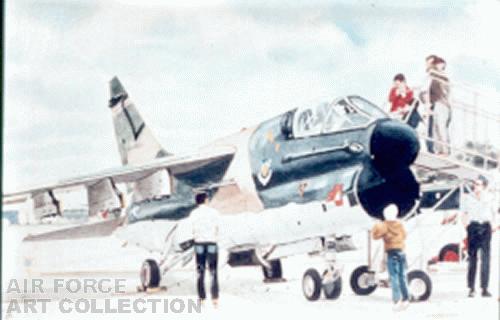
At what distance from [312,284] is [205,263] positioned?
0.51 metres

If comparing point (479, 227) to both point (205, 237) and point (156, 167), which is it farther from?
point (156, 167)

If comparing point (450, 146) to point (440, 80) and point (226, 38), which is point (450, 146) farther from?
point (226, 38)

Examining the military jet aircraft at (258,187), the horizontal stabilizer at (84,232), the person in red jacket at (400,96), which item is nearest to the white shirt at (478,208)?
the military jet aircraft at (258,187)

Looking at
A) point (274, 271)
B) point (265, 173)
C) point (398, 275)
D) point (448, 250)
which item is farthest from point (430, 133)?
point (274, 271)

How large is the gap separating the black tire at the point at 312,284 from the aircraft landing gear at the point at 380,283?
161 mm

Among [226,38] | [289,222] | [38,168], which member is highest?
[226,38]

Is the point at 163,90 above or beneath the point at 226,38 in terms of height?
beneath

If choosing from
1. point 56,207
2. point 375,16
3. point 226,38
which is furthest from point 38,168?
point 375,16

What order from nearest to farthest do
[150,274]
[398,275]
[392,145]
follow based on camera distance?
[392,145] → [398,275] → [150,274]

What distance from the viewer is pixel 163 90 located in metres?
3.80

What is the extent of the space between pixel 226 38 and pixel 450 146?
1161 millimetres

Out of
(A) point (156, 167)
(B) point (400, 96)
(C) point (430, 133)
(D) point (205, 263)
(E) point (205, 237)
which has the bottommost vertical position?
(D) point (205, 263)

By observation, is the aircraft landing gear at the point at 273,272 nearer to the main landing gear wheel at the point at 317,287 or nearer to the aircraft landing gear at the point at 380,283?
the main landing gear wheel at the point at 317,287

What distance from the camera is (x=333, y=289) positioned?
3.73 metres
